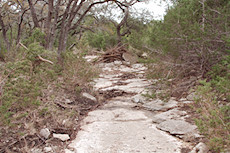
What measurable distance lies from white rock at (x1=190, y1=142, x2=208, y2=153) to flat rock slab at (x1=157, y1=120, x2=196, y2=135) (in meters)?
0.43

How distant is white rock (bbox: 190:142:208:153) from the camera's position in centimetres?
224

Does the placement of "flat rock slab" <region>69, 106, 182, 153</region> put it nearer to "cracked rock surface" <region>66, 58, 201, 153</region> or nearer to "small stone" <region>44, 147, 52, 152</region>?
"cracked rock surface" <region>66, 58, 201, 153</region>

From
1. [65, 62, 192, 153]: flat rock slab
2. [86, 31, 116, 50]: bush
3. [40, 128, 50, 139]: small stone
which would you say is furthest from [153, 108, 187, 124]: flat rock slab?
[86, 31, 116, 50]: bush

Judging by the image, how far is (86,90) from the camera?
5.45 meters

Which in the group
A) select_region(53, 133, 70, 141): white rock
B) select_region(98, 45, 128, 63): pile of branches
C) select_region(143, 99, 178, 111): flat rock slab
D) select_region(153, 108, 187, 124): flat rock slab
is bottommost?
select_region(143, 99, 178, 111): flat rock slab

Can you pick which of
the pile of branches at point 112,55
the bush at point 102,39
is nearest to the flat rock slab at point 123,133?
the pile of branches at point 112,55

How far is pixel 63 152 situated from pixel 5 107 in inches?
32.2

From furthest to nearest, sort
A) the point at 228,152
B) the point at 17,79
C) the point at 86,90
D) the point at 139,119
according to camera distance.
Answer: the point at 86,90
the point at 139,119
the point at 17,79
the point at 228,152

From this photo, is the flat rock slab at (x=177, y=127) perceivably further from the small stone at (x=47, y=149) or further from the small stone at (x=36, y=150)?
the small stone at (x=36, y=150)

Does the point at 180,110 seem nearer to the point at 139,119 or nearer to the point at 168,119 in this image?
the point at 168,119

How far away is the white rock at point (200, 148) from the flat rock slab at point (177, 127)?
427 mm

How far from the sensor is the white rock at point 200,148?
2238mm

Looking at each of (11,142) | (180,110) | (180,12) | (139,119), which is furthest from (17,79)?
(180,12)

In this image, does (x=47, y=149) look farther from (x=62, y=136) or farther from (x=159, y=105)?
(x=159, y=105)
